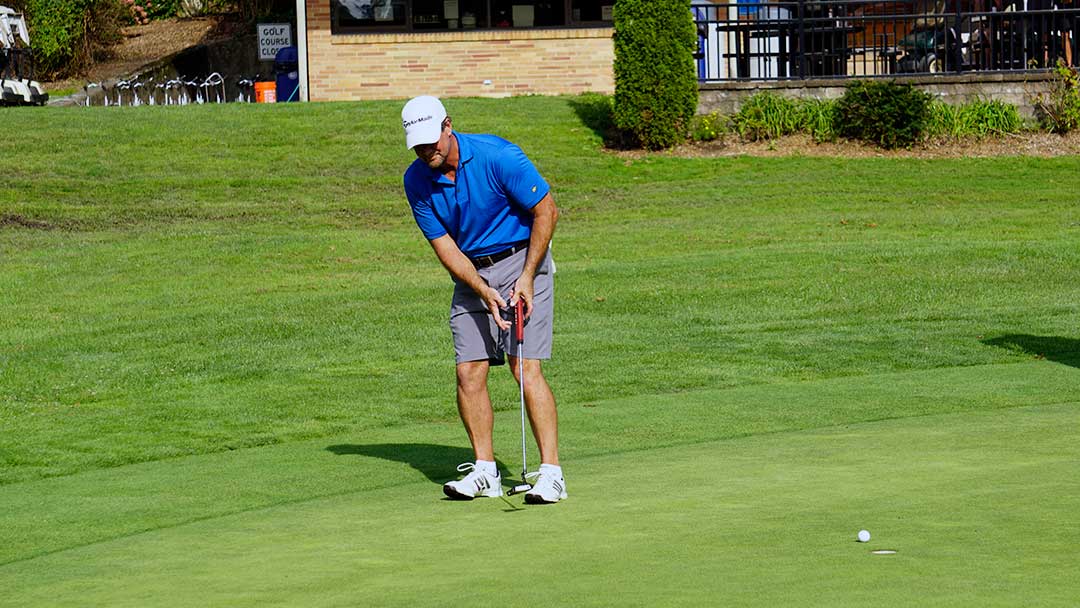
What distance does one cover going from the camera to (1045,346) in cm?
1182

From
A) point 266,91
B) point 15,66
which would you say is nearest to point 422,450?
point 15,66

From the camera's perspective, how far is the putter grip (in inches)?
268

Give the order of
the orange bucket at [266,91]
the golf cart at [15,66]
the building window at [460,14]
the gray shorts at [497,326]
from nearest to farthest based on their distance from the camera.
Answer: the gray shorts at [497,326]
the golf cart at [15,66]
the building window at [460,14]
the orange bucket at [266,91]

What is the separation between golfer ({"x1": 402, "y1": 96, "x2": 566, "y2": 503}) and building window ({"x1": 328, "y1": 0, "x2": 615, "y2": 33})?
925 inches

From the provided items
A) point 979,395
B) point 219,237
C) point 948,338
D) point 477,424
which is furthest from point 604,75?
point 477,424

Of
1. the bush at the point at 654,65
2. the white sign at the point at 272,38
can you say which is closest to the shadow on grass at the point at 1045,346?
the bush at the point at 654,65

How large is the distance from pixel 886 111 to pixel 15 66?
713 inches

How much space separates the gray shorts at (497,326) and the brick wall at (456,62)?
2311 centimetres

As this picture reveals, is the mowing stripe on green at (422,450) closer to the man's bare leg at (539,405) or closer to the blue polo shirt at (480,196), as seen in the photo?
the man's bare leg at (539,405)

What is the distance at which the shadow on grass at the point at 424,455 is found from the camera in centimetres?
771

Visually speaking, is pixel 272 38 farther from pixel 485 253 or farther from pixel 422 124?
pixel 422 124

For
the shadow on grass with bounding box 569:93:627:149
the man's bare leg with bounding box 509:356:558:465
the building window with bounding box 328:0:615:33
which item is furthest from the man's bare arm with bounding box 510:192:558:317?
the building window with bounding box 328:0:615:33

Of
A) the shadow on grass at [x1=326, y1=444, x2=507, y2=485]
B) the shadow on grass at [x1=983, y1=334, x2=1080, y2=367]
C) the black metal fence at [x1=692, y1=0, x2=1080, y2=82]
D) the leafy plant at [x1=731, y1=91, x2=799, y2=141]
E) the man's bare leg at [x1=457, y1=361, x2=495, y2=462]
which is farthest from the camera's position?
the black metal fence at [x1=692, y1=0, x2=1080, y2=82]

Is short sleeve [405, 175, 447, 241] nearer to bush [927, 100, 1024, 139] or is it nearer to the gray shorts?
the gray shorts
